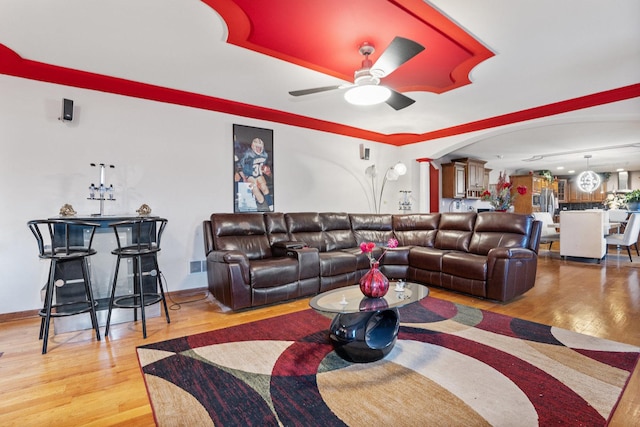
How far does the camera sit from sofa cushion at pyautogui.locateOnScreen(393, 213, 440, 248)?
4762mm

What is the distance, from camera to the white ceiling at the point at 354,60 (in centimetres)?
229

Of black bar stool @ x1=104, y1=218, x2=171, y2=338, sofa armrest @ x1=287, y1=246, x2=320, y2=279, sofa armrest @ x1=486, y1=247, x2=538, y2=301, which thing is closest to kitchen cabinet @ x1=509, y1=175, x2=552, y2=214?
sofa armrest @ x1=486, y1=247, x2=538, y2=301

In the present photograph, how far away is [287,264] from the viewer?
134 inches

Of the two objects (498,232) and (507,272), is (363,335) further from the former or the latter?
(498,232)

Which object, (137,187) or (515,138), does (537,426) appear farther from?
(515,138)

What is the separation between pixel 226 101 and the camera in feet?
13.3

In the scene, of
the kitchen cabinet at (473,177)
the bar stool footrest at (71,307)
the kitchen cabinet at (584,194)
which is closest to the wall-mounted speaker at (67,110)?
the bar stool footrest at (71,307)

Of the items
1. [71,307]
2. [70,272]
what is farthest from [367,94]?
[71,307]

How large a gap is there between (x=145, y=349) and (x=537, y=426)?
2462mm

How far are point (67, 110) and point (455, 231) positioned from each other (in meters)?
4.90

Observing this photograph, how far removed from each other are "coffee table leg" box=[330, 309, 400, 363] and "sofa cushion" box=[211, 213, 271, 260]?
1964 mm

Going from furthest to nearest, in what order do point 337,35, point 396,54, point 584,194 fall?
point 584,194 < point 337,35 < point 396,54

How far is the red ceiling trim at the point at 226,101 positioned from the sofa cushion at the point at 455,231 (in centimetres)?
165

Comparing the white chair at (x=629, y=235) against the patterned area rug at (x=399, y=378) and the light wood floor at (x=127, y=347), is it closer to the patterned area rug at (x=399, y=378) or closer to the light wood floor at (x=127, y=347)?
the light wood floor at (x=127, y=347)
